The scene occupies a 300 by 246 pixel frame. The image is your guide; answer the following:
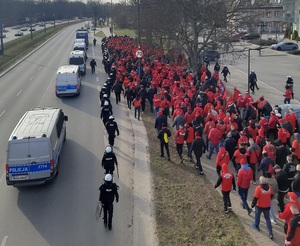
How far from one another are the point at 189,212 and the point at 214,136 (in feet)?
13.9

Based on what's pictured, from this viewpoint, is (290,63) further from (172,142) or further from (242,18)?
(172,142)

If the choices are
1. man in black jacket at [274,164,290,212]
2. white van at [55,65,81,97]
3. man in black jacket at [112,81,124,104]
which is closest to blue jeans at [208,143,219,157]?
man in black jacket at [274,164,290,212]

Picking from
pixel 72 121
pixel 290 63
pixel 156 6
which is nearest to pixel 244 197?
pixel 72 121

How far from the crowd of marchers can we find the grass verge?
51cm

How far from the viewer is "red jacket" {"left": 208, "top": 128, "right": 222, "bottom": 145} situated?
14.8 metres

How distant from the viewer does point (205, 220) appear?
10.8m

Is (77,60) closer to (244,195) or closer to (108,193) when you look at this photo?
(108,193)

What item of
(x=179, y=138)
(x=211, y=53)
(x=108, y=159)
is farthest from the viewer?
(x=211, y=53)

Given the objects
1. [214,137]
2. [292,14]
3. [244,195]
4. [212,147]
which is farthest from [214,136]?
[292,14]

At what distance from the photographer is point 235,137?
562 inches

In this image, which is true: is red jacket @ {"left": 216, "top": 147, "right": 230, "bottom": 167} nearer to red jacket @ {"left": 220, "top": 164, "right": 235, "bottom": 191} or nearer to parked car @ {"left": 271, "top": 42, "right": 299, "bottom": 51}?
red jacket @ {"left": 220, "top": 164, "right": 235, "bottom": 191}

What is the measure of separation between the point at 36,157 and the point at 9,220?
211 centimetres

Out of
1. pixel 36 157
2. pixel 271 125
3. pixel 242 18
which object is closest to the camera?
pixel 36 157

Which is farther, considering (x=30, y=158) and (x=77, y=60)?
(x=77, y=60)
